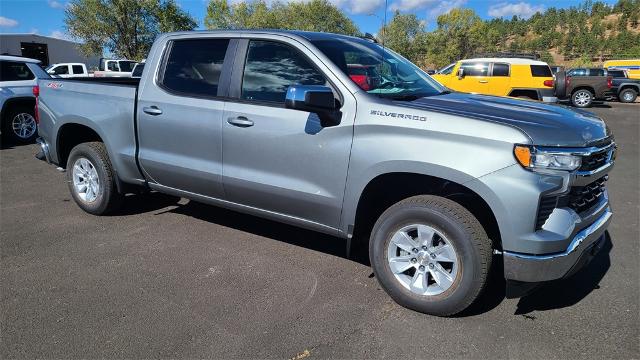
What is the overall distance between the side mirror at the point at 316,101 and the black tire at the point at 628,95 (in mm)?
26307

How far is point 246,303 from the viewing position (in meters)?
3.25

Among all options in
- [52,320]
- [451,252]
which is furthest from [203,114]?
[451,252]

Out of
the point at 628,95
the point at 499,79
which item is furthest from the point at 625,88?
the point at 499,79

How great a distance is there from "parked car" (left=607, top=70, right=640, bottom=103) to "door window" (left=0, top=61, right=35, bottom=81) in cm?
2541

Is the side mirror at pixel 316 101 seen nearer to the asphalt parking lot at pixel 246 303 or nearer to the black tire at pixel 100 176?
the asphalt parking lot at pixel 246 303

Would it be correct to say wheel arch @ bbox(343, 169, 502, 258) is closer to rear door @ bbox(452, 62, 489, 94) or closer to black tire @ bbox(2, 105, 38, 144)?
black tire @ bbox(2, 105, 38, 144)

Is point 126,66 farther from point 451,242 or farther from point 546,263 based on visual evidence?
point 546,263

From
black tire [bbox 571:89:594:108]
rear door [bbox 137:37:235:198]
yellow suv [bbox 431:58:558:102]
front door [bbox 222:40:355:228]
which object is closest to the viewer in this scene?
front door [bbox 222:40:355:228]

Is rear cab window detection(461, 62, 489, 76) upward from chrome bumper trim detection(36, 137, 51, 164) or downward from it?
upward

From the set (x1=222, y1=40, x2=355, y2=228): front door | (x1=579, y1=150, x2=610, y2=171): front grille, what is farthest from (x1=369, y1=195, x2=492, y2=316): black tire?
(x1=579, y1=150, x2=610, y2=171): front grille

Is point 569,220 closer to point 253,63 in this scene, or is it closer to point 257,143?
point 257,143

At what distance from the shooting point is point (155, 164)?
4.29 meters

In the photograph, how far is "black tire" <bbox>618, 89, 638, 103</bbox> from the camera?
23781mm

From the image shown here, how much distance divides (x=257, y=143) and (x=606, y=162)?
2.48 meters
